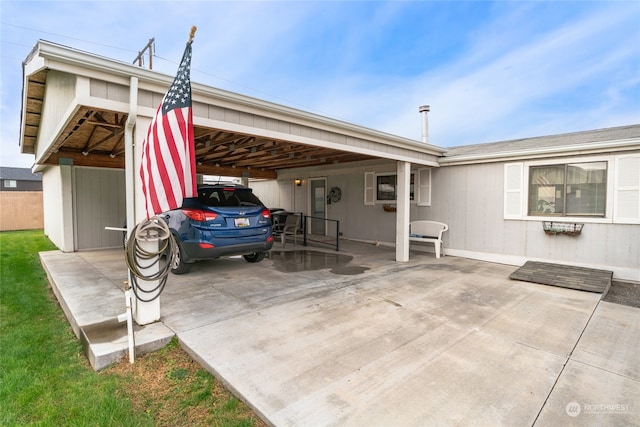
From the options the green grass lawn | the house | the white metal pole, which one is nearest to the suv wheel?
the house

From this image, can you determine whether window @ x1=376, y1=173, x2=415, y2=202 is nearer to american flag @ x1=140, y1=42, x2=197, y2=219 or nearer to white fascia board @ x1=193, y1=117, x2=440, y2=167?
white fascia board @ x1=193, y1=117, x2=440, y2=167

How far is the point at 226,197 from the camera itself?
487 cm

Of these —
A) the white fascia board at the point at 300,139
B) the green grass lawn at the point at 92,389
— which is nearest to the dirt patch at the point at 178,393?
the green grass lawn at the point at 92,389

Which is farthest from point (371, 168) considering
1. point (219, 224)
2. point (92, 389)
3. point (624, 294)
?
point (92, 389)

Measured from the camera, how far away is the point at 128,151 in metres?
3.16

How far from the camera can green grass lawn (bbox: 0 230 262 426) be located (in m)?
1.94

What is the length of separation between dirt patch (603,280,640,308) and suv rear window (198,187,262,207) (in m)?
5.41

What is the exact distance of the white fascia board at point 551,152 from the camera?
520 centimetres

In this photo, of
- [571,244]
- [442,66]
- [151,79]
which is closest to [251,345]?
[151,79]

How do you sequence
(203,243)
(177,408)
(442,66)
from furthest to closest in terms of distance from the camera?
(442,66) → (203,243) → (177,408)

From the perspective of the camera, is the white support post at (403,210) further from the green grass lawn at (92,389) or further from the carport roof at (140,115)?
the green grass lawn at (92,389)

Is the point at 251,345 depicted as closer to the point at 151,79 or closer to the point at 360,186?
the point at 151,79

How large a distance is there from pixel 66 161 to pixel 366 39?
1352 centimetres

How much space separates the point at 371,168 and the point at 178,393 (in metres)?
7.69
